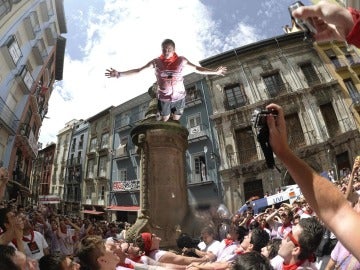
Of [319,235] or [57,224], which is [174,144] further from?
[319,235]

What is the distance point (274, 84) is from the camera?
24.2 metres

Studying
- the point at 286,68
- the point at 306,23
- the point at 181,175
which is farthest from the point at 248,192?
the point at 306,23

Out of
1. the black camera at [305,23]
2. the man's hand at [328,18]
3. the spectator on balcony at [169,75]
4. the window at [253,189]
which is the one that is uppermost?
the spectator on balcony at [169,75]

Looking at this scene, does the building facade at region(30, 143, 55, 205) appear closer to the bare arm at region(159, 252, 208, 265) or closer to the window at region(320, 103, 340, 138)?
the window at region(320, 103, 340, 138)

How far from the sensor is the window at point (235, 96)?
2458cm

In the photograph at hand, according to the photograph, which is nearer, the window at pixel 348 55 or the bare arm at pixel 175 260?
the bare arm at pixel 175 260

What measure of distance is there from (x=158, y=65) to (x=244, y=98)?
739 inches

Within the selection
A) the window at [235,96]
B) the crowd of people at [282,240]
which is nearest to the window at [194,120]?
the window at [235,96]

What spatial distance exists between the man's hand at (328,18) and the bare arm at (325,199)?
557 millimetres

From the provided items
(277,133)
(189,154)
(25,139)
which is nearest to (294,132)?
(189,154)

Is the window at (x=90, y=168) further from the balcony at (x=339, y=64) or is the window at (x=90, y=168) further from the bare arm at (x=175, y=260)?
the bare arm at (x=175, y=260)

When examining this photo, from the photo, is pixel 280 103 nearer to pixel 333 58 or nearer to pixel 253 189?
pixel 333 58

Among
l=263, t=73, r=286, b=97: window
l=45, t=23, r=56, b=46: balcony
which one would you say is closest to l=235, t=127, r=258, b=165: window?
l=263, t=73, r=286, b=97: window

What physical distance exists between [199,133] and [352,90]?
12.7 meters
